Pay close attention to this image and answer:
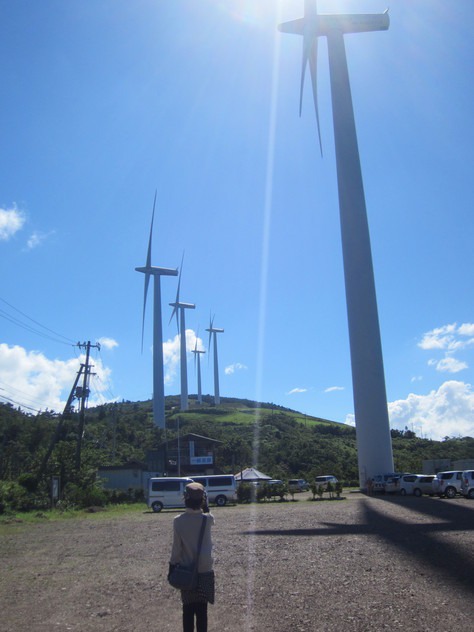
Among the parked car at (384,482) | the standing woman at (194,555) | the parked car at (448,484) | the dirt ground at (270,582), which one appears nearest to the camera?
the standing woman at (194,555)

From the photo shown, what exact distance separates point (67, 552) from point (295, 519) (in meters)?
8.63

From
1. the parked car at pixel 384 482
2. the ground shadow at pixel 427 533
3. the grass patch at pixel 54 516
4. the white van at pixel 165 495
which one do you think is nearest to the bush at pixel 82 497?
the grass patch at pixel 54 516

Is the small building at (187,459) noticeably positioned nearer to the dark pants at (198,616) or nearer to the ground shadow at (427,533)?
the ground shadow at (427,533)

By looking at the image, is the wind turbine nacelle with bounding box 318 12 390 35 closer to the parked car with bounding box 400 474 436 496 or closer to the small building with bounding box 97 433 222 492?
the parked car with bounding box 400 474 436 496

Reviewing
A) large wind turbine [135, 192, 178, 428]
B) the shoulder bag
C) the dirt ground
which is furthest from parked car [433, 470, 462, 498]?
large wind turbine [135, 192, 178, 428]

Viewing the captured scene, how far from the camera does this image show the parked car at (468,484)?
27.9 metres

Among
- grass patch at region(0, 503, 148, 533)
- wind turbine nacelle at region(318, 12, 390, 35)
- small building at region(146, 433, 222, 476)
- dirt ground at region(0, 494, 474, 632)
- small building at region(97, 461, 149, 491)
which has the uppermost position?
wind turbine nacelle at region(318, 12, 390, 35)

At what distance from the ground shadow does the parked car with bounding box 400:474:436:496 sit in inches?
408

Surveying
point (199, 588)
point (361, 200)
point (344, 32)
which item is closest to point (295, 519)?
point (199, 588)

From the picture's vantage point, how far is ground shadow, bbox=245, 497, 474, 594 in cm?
826

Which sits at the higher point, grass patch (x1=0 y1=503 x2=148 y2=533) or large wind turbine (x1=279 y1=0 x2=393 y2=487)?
large wind turbine (x1=279 y1=0 x2=393 y2=487)

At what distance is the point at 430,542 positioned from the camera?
35.9 feet

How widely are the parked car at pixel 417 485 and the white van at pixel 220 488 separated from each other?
9.76m

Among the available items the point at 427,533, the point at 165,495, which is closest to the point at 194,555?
the point at 427,533
